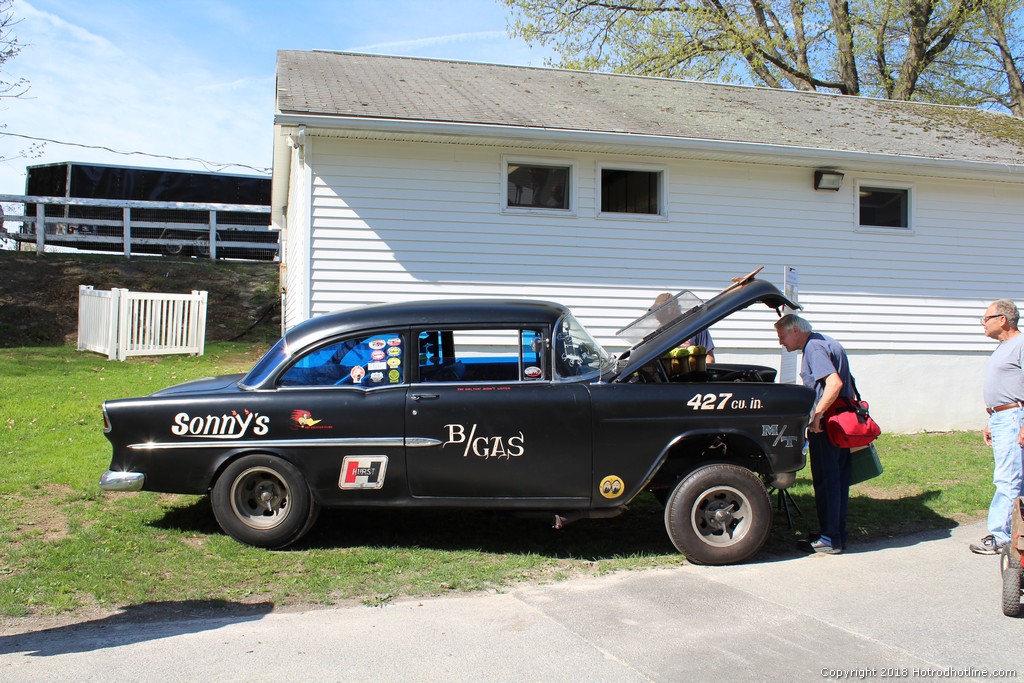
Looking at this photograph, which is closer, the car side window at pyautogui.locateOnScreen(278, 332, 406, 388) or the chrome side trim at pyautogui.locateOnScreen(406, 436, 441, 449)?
the chrome side trim at pyautogui.locateOnScreen(406, 436, 441, 449)

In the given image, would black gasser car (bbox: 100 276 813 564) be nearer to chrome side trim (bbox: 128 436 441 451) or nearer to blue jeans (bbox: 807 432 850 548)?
chrome side trim (bbox: 128 436 441 451)

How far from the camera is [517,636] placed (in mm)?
4355

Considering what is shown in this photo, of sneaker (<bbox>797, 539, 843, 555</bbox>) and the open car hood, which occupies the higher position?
the open car hood

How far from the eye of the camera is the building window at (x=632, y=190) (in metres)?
10.8

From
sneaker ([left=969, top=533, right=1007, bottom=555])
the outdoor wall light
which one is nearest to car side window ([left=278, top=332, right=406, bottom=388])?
sneaker ([left=969, top=533, right=1007, bottom=555])

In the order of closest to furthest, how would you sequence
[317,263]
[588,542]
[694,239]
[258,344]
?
[588,542] < [317,263] < [694,239] < [258,344]

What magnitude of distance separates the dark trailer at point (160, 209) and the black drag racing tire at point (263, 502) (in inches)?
731

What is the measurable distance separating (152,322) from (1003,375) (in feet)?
45.2

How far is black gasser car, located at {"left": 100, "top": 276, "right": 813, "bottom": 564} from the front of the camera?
5.55 meters

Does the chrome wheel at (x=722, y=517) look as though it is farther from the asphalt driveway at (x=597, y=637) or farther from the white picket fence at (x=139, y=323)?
the white picket fence at (x=139, y=323)

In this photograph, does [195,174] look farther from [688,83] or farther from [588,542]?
[588,542]

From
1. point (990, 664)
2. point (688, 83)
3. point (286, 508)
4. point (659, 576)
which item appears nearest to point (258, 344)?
point (688, 83)

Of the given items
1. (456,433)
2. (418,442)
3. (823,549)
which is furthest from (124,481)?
(823,549)

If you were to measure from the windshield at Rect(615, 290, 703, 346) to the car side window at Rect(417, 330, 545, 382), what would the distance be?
96 cm
